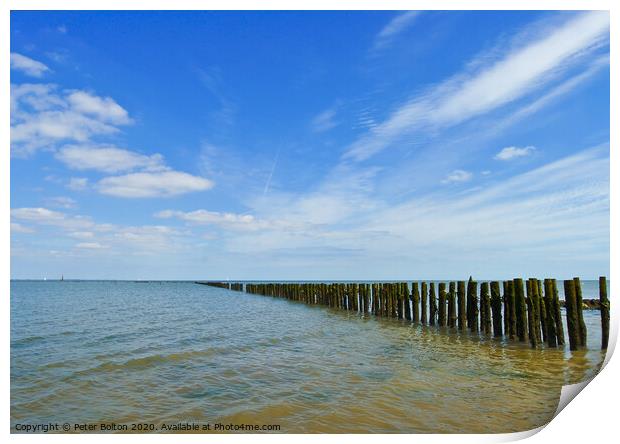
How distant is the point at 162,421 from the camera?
543 centimetres

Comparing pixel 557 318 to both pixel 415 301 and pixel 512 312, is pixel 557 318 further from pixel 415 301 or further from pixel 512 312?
pixel 415 301

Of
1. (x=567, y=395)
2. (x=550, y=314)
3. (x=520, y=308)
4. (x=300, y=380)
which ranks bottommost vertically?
(x=300, y=380)

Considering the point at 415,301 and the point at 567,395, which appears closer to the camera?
the point at 567,395

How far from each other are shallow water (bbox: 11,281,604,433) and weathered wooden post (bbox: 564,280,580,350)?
1.06 ft

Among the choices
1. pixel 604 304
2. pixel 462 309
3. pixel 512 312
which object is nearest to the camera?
pixel 604 304

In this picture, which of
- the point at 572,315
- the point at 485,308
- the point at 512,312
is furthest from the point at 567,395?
the point at 485,308

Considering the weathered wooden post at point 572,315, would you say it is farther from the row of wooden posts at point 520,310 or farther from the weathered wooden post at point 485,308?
the weathered wooden post at point 485,308

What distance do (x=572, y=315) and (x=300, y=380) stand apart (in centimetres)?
763

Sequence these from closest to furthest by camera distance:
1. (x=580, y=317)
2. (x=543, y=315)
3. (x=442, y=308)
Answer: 1. (x=580, y=317)
2. (x=543, y=315)
3. (x=442, y=308)

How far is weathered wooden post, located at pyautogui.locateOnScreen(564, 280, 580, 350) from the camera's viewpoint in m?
Answer: 10.2

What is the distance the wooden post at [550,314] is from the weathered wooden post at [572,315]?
0.41 meters

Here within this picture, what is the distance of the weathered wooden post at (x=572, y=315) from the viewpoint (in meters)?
10.2

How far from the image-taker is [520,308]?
11594 mm
